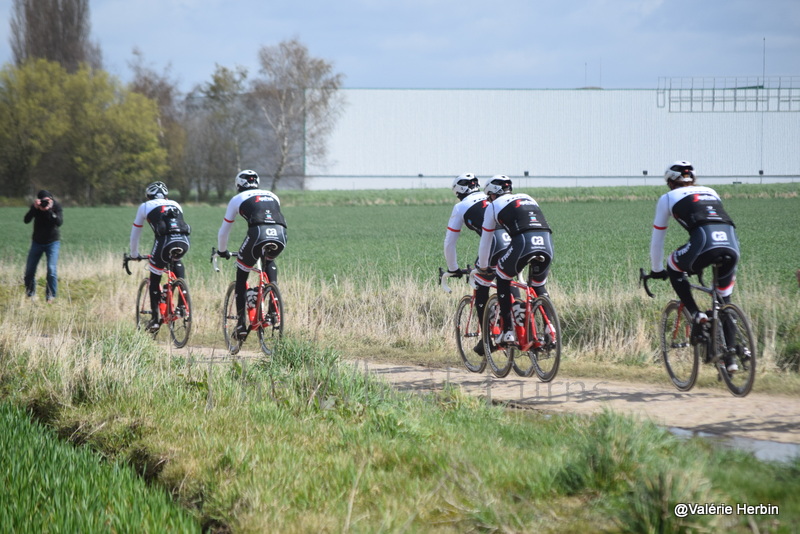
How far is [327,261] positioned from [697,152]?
178 ft

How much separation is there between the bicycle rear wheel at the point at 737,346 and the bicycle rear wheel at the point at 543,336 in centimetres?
152

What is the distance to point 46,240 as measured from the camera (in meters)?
17.3

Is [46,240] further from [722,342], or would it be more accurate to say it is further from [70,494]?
[722,342]

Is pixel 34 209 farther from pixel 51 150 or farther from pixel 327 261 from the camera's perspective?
pixel 51 150

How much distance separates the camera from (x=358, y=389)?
7773 mm

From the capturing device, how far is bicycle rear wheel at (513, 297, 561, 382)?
8883 millimetres

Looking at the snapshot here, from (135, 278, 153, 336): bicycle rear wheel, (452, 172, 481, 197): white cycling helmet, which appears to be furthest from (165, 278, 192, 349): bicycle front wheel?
(452, 172, 481, 197): white cycling helmet

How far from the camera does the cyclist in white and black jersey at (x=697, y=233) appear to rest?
7824 millimetres

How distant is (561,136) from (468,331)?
67410 millimetres

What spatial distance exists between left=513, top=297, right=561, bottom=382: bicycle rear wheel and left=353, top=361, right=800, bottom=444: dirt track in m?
0.14

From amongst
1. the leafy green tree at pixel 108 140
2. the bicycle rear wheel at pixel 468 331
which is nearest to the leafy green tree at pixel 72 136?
the leafy green tree at pixel 108 140

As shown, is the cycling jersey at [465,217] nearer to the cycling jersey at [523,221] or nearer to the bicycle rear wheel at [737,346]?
the cycling jersey at [523,221]

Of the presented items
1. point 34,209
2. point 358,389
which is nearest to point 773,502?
point 358,389

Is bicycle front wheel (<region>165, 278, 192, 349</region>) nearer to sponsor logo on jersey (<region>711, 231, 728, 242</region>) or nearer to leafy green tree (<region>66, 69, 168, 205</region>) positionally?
sponsor logo on jersey (<region>711, 231, 728, 242</region>)
